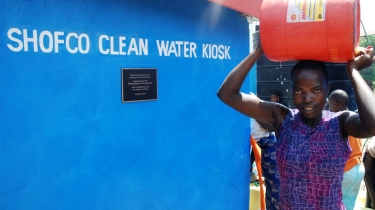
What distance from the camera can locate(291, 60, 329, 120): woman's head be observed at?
178 cm

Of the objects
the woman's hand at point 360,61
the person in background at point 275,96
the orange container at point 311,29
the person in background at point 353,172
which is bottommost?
the person in background at point 353,172

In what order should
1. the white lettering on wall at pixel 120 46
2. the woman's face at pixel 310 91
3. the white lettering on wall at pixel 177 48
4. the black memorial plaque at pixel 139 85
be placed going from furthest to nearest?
the white lettering on wall at pixel 177 48, the black memorial plaque at pixel 139 85, the white lettering on wall at pixel 120 46, the woman's face at pixel 310 91

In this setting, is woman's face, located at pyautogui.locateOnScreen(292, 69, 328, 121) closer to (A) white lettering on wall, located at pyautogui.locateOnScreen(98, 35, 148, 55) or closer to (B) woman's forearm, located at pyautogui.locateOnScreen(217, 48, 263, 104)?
(B) woman's forearm, located at pyautogui.locateOnScreen(217, 48, 263, 104)

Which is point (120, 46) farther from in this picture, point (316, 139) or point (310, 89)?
point (316, 139)

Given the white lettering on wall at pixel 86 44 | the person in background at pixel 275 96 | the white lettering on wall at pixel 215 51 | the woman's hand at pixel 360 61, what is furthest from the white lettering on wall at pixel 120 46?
the person in background at pixel 275 96

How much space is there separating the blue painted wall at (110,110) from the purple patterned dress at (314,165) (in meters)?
1.19

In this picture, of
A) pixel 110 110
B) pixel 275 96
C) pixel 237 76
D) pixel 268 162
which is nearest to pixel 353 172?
pixel 268 162

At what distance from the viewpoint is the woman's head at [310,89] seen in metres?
1.78

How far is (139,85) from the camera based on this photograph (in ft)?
8.59

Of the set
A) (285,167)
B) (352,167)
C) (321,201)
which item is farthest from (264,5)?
(352,167)

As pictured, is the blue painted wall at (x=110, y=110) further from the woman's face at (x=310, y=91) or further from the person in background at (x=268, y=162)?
the woman's face at (x=310, y=91)

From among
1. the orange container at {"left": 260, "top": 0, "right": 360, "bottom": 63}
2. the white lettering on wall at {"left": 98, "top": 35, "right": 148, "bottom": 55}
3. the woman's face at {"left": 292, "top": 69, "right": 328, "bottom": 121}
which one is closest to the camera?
the orange container at {"left": 260, "top": 0, "right": 360, "bottom": 63}

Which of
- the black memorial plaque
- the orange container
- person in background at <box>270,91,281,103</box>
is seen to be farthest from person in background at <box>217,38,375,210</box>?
person in background at <box>270,91,281,103</box>

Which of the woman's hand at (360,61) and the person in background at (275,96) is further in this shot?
the person in background at (275,96)
